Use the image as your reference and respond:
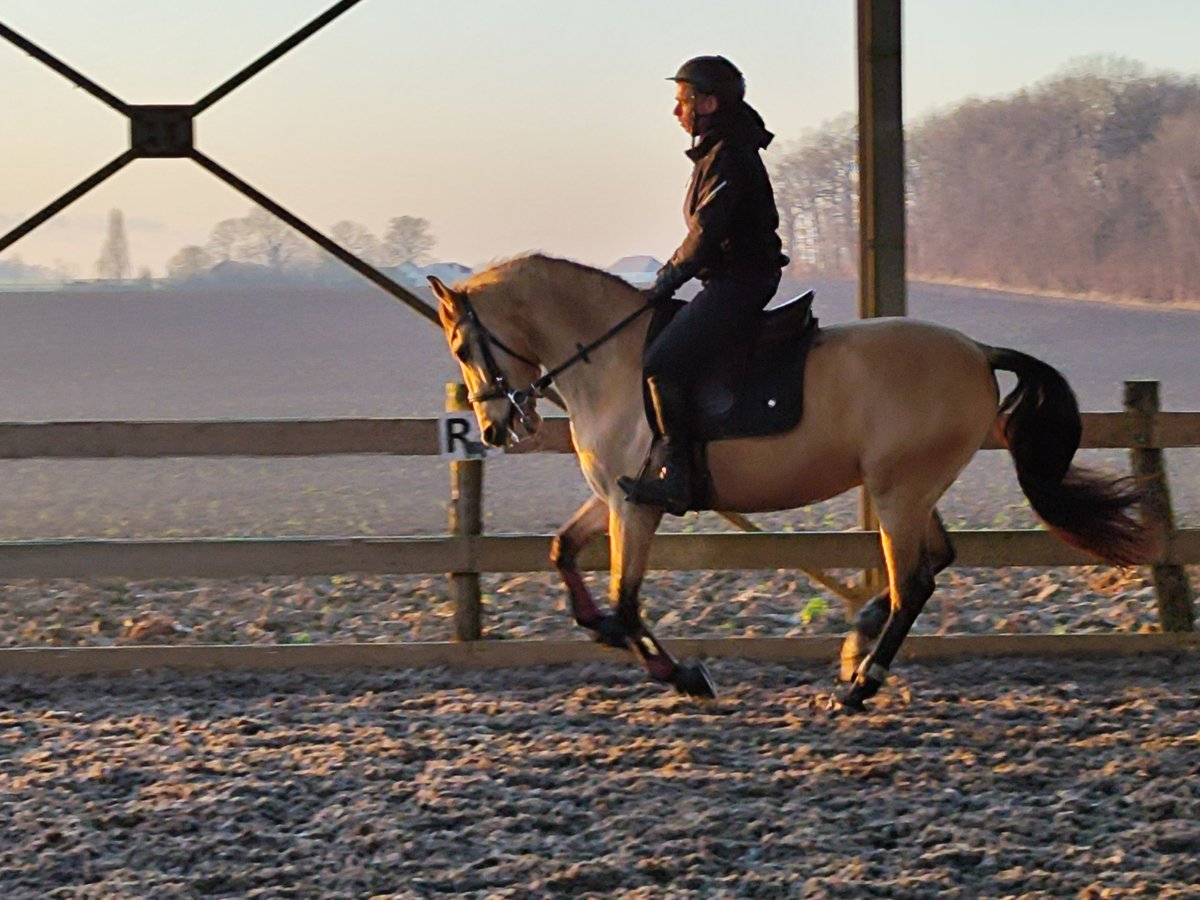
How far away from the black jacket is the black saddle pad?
0.23 metres

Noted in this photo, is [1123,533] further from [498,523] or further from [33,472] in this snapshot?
[33,472]

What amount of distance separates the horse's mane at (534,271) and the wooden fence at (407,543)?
35.1 inches

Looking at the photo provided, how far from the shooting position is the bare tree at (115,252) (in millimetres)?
9203

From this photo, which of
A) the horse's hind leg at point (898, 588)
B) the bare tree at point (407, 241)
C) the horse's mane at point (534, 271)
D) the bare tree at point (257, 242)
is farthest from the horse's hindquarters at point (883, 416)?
the bare tree at point (257, 242)

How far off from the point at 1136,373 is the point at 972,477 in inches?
67.6

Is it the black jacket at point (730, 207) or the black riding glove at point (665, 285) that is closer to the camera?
the black jacket at point (730, 207)

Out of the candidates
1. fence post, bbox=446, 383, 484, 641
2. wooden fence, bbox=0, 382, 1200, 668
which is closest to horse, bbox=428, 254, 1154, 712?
wooden fence, bbox=0, 382, 1200, 668

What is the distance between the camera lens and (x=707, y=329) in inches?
210

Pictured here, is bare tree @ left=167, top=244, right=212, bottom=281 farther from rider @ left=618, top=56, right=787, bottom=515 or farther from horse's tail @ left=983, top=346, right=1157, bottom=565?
horse's tail @ left=983, top=346, right=1157, bottom=565

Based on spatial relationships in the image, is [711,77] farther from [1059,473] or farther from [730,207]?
[1059,473]

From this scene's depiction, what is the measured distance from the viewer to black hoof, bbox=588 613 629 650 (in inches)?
223

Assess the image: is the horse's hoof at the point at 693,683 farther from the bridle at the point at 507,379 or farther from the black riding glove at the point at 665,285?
the black riding glove at the point at 665,285

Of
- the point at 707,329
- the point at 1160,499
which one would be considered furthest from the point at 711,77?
the point at 1160,499

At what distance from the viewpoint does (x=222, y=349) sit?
1312cm
